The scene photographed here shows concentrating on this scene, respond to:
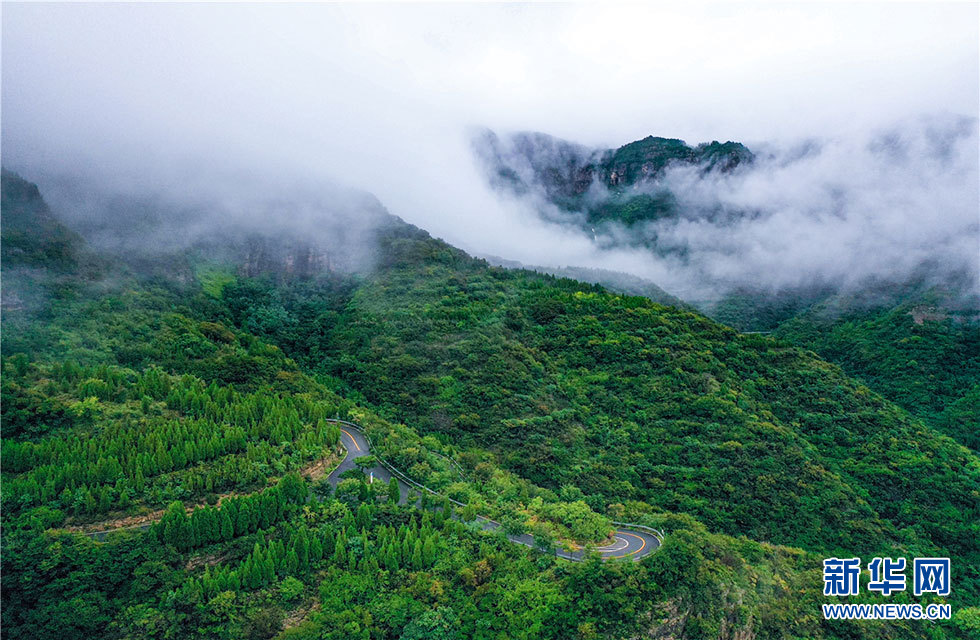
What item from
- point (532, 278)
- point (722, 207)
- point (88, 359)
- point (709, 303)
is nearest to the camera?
point (88, 359)

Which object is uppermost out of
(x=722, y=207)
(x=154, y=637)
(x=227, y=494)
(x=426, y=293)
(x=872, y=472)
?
(x=722, y=207)

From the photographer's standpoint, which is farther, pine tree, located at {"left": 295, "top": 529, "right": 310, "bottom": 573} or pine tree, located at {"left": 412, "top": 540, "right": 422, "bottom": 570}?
pine tree, located at {"left": 412, "top": 540, "right": 422, "bottom": 570}

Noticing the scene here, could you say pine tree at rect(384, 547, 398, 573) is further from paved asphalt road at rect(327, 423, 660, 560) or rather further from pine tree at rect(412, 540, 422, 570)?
paved asphalt road at rect(327, 423, 660, 560)

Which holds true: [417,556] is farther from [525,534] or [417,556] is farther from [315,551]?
[525,534]

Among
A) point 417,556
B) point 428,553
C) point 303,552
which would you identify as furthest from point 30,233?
point 428,553

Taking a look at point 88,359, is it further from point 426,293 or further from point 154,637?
point 426,293

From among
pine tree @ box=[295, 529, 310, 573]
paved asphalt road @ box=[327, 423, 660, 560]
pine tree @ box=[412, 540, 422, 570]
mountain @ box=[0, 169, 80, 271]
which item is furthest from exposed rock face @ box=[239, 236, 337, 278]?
pine tree @ box=[412, 540, 422, 570]

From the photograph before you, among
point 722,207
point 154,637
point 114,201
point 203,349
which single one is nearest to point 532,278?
point 203,349
